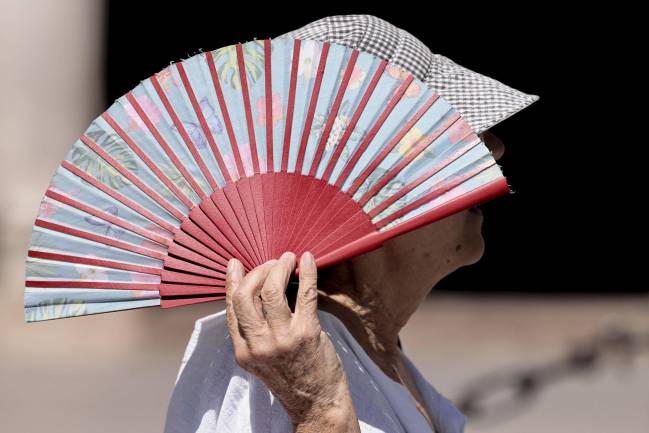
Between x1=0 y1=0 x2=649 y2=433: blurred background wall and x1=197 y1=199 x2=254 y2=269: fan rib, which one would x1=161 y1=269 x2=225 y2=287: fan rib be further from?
x1=0 y1=0 x2=649 y2=433: blurred background wall

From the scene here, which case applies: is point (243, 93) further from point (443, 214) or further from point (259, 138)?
point (443, 214)

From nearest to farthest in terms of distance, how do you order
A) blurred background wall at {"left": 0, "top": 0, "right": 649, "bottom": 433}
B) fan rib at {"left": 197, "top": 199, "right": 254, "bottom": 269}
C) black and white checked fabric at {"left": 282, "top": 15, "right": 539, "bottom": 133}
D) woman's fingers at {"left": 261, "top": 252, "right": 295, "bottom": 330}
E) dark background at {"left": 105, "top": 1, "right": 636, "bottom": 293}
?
woman's fingers at {"left": 261, "top": 252, "right": 295, "bottom": 330} → fan rib at {"left": 197, "top": 199, "right": 254, "bottom": 269} → black and white checked fabric at {"left": 282, "top": 15, "right": 539, "bottom": 133} → blurred background wall at {"left": 0, "top": 0, "right": 649, "bottom": 433} → dark background at {"left": 105, "top": 1, "right": 636, "bottom": 293}

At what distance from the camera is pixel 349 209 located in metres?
1.62

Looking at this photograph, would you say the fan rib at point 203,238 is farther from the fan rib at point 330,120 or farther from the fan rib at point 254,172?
the fan rib at point 330,120

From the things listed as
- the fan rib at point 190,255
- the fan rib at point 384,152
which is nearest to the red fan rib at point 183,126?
the fan rib at point 190,255

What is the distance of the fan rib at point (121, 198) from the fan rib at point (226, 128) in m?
0.10

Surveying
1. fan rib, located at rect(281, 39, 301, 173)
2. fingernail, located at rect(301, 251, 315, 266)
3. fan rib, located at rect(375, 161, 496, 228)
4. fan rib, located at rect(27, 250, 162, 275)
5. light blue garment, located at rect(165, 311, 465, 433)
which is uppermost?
fan rib, located at rect(281, 39, 301, 173)

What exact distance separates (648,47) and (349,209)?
9960 millimetres

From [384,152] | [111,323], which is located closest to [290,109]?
[384,152]

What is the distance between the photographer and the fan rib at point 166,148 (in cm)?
165

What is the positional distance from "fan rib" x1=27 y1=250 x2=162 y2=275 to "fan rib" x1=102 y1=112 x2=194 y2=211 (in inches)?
3.6

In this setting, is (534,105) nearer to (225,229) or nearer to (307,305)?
(225,229)

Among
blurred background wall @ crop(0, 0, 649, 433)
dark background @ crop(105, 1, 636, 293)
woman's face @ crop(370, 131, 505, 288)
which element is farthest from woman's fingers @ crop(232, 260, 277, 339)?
dark background @ crop(105, 1, 636, 293)

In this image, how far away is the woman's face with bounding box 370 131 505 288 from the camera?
6.26ft
